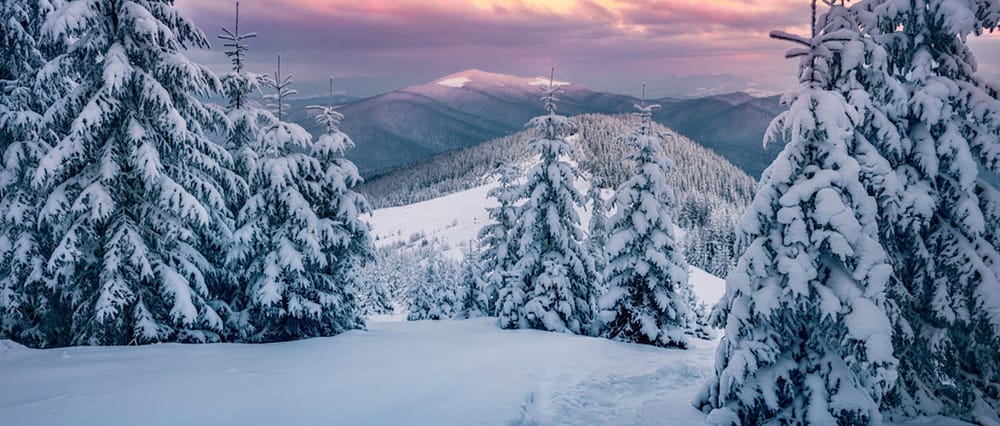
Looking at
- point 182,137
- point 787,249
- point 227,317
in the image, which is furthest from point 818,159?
point 227,317

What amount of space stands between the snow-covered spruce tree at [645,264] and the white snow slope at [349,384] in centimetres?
448

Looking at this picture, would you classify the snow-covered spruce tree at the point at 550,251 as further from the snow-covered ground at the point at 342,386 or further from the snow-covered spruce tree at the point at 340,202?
the snow-covered ground at the point at 342,386

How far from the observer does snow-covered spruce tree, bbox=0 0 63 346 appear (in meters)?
13.7

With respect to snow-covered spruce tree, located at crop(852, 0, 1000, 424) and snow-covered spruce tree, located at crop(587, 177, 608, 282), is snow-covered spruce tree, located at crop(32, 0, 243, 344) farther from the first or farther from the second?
snow-covered spruce tree, located at crop(852, 0, 1000, 424)

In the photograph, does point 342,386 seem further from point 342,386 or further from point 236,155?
point 236,155

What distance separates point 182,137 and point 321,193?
5.37m

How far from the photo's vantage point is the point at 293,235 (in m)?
15.9

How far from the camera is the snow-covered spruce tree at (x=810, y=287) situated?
7449 millimetres

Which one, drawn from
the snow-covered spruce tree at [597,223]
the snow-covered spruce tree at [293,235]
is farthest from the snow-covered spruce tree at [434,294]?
the snow-covered spruce tree at [293,235]

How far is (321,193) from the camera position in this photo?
56.4 feet

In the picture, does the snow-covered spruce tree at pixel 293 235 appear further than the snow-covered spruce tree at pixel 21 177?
Yes

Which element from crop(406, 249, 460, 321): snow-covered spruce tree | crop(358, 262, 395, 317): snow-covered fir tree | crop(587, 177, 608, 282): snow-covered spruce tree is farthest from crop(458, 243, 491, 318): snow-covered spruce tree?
crop(358, 262, 395, 317): snow-covered fir tree

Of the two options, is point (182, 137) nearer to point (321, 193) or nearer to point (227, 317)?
point (321, 193)

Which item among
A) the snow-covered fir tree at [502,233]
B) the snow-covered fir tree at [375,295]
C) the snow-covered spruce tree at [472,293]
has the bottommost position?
the snow-covered fir tree at [375,295]
